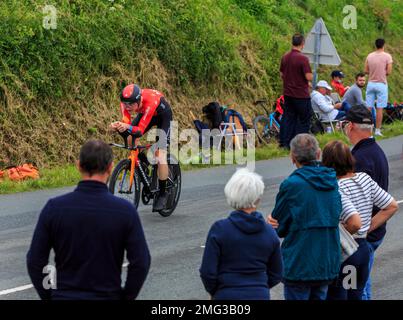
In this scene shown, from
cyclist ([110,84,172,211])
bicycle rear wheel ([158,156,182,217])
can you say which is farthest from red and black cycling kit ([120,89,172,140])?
bicycle rear wheel ([158,156,182,217])

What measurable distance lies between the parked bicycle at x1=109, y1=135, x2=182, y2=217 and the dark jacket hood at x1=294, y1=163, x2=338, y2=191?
17.2 feet

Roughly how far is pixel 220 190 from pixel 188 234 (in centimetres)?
345

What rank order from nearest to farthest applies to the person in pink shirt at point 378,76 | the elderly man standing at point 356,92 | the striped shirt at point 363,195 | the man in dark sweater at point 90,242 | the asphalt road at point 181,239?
the man in dark sweater at point 90,242
the striped shirt at point 363,195
the asphalt road at point 181,239
the elderly man standing at point 356,92
the person in pink shirt at point 378,76

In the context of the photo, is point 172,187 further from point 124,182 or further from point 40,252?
point 40,252

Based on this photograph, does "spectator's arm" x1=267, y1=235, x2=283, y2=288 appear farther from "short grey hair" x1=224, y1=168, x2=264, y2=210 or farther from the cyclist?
the cyclist

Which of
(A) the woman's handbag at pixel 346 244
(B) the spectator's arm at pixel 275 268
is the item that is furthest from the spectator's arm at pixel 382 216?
(B) the spectator's arm at pixel 275 268

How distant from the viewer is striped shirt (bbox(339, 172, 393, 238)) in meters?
7.32

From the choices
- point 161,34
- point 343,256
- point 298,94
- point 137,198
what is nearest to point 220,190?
point 137,198

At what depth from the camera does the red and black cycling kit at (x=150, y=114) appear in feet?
39.8

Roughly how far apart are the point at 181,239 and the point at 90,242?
598cm

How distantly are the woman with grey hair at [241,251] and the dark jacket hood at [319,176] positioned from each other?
779 mm

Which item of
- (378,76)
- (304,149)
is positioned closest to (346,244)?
(304,149)

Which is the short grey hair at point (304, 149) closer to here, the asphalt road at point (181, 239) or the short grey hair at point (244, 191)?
the short grey hair at point (244, 191)

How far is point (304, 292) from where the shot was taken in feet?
22.2
